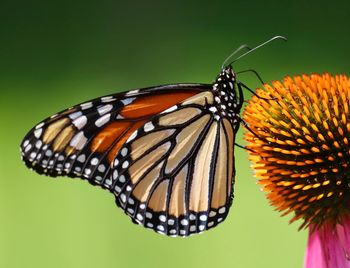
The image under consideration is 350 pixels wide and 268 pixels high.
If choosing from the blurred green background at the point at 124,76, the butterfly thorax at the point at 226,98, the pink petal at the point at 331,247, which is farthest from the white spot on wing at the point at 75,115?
the blurred green background at the point at 124,76

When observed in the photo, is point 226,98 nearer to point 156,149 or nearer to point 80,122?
point 156,149

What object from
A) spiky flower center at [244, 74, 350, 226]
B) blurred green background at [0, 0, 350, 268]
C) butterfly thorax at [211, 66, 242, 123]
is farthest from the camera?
blurred green background at [0, 0, 350, 268]

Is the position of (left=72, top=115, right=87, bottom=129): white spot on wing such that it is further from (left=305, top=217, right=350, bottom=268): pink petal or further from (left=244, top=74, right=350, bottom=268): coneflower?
(left=305, top=217, right=350, bottom=268): pink petal

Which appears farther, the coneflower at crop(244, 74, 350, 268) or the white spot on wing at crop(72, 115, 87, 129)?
the white spot on wing at crop(72, 115, 87, 129)

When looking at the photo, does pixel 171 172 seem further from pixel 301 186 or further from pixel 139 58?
pixel 139 58

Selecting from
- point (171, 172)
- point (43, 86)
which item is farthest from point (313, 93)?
point (43, 86)

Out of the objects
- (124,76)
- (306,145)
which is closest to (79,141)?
(306,145)

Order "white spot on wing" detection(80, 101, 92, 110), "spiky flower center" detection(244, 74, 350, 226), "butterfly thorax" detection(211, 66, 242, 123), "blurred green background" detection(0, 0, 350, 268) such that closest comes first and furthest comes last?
"spiky flower center" detection(244, 74, 350, 226) < "white spot on wing" detection(80, 101, 92, 110) < "butterfly thorax" detection(211, 66, 242, 123) < "blurred green background" detection(0, 0, 350, 268)

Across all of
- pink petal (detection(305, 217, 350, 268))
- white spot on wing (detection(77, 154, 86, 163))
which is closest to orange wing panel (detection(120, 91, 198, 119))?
white spot on wing (detection(77, 154, 86, 163))
